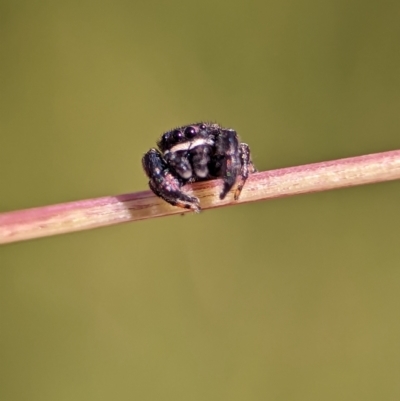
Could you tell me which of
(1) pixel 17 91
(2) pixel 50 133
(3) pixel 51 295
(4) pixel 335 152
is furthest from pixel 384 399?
(1) pixel 17 91

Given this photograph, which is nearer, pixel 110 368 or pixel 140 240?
pixel 110 368

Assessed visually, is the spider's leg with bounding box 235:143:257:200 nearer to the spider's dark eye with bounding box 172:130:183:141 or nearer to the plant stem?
the plant stem

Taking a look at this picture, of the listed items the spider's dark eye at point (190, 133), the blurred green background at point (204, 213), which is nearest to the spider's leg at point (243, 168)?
the spider's dark eye at point (190, 133)

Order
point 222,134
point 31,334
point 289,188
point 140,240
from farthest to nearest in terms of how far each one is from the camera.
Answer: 1. point 140,240
2. point 31,334
3. point 222,134
4. point 289,188

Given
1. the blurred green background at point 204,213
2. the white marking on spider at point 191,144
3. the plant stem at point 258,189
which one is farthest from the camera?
the blurred green background at point 204,213

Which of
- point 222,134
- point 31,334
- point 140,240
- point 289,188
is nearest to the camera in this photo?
point 289,188

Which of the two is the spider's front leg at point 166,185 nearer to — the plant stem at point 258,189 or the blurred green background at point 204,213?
the plant stem at point 258,189

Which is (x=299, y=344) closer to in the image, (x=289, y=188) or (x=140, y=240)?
(x=140, y=240)
